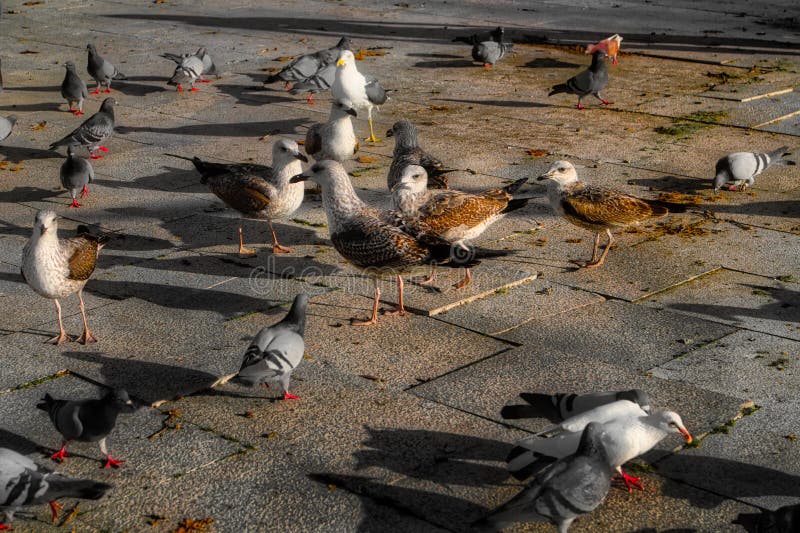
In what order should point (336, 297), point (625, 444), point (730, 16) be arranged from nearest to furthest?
1. point (625, 444)
2. point (336, 297)
3. point (730, 16)

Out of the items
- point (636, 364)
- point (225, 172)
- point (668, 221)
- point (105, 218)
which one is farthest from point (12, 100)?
point (636, 364)

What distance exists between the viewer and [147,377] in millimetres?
6527

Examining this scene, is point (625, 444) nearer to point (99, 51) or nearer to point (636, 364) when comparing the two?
point (636, 364)

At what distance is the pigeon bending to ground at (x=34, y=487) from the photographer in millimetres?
4785

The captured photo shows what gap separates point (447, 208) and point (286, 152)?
158cm

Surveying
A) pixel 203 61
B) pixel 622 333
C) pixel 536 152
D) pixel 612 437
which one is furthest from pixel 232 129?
pixel 612 437

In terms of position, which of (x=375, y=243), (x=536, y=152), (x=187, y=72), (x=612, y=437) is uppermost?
(x=187, y=72)

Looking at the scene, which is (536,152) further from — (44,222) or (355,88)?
(44,222)

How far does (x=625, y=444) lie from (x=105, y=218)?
6176 mm

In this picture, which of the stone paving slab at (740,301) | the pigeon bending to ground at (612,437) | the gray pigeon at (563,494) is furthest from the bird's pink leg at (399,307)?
the gray pigeon at (563,494)

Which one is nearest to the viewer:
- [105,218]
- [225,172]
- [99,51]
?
[225,172]

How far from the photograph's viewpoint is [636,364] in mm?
6711

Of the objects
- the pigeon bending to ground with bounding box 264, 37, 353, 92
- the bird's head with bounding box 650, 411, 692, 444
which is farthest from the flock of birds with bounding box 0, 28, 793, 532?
the pigeon bending to ground with bounding box 264, 37, 353, 92

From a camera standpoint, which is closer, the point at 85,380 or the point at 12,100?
the point at 85,380
